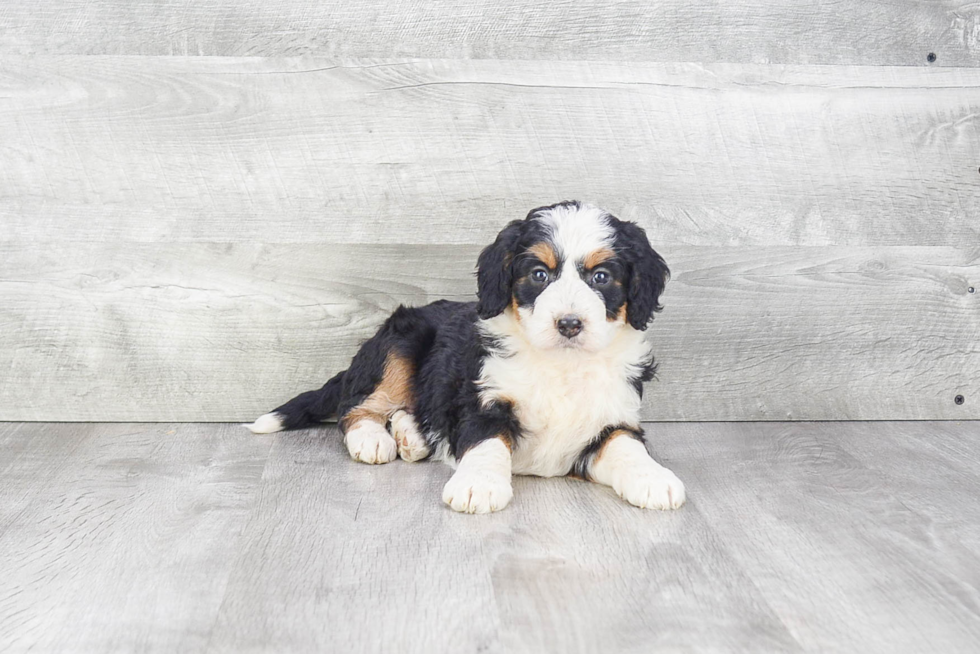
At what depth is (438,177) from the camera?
10.5 ft

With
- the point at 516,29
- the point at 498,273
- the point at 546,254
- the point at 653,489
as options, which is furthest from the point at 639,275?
the point at 516,29

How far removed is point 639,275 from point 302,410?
124 cm

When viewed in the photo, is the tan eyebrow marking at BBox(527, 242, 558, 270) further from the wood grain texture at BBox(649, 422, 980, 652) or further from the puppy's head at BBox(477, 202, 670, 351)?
the wood grain texture at BBox(649, 422, 980, 652)

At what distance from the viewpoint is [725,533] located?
222cm

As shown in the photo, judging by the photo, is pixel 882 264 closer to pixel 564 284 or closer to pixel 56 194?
pixel 564 284

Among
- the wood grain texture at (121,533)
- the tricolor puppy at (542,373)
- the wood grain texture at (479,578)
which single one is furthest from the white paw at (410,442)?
the wood grain texture at (121,533)

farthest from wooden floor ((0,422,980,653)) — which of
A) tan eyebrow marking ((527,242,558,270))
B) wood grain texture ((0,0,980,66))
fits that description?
wood grain texture ((0,0,980,66))

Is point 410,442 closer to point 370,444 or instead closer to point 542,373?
point 370,444

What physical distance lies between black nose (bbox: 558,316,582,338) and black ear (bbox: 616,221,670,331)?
0.25m

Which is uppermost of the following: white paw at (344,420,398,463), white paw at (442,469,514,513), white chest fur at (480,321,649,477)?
white chest fur at (480,321,649,477)

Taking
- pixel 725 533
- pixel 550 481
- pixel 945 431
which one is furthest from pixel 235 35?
pixel 945 431

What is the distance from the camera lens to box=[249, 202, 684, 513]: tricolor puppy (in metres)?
2.39

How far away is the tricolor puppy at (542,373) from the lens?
2.39m

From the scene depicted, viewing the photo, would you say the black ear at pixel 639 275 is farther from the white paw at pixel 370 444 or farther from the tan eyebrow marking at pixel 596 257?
the white paw at pixel 370 444
